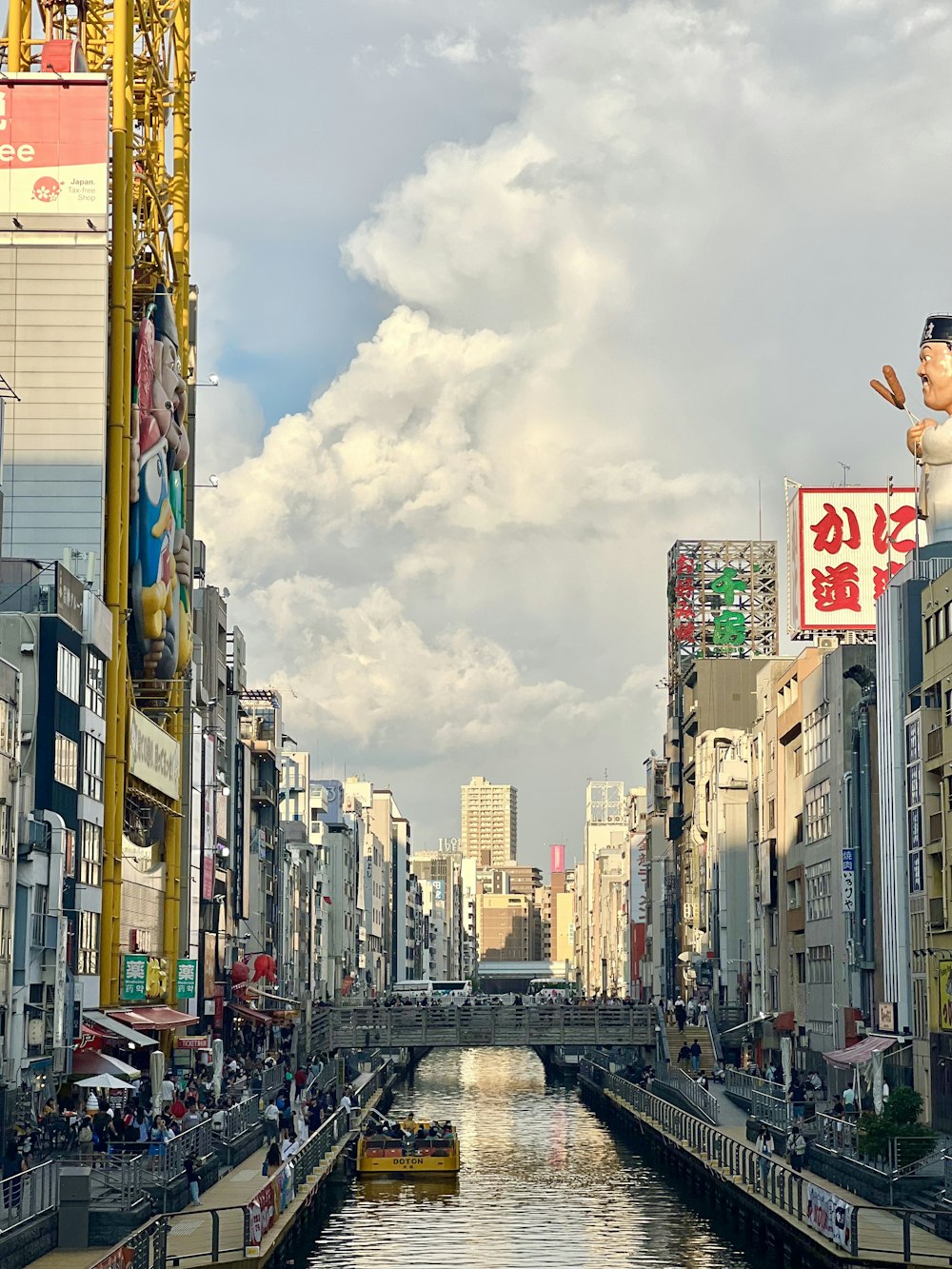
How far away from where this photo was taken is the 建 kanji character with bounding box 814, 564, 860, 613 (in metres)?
105

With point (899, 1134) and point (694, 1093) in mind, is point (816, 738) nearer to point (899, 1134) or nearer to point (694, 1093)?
point (694, 1093)

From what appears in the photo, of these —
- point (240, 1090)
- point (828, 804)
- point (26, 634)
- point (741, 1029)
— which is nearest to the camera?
point (26, 634)

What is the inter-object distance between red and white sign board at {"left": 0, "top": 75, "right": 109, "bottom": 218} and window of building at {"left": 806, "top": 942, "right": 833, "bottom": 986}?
4833 centimetres

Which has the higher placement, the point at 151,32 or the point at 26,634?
the point at 151,32

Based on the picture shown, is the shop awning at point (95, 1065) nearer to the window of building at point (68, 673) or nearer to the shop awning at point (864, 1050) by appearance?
the window of building at point (68, 673)

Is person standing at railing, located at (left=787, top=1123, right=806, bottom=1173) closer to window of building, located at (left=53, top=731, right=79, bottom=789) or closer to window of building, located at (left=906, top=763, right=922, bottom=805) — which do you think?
window of building, located at (left=906, top=763, right=922, bottom=805)

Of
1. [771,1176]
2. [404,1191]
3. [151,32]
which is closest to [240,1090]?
[404,1191]

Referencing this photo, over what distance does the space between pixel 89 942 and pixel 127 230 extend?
30854mm

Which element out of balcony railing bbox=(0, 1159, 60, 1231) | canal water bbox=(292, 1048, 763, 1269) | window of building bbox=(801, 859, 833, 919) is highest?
window of building bbox=(801, 859, 833, 919)

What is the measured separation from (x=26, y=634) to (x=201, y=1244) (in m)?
26.1

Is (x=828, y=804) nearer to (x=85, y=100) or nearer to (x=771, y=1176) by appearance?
(x=771, y=1176)

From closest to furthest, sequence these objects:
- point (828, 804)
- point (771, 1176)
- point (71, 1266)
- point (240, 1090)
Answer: point (71, 1266) < point (771, 1176) < point (240, 1090) < point (828, 804)

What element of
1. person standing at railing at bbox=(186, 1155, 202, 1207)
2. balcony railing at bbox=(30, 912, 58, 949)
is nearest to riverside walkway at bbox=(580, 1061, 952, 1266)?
person standing at railing at bbox=(186, 1155, 202, 1207)

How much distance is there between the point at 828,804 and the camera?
3671 inches
